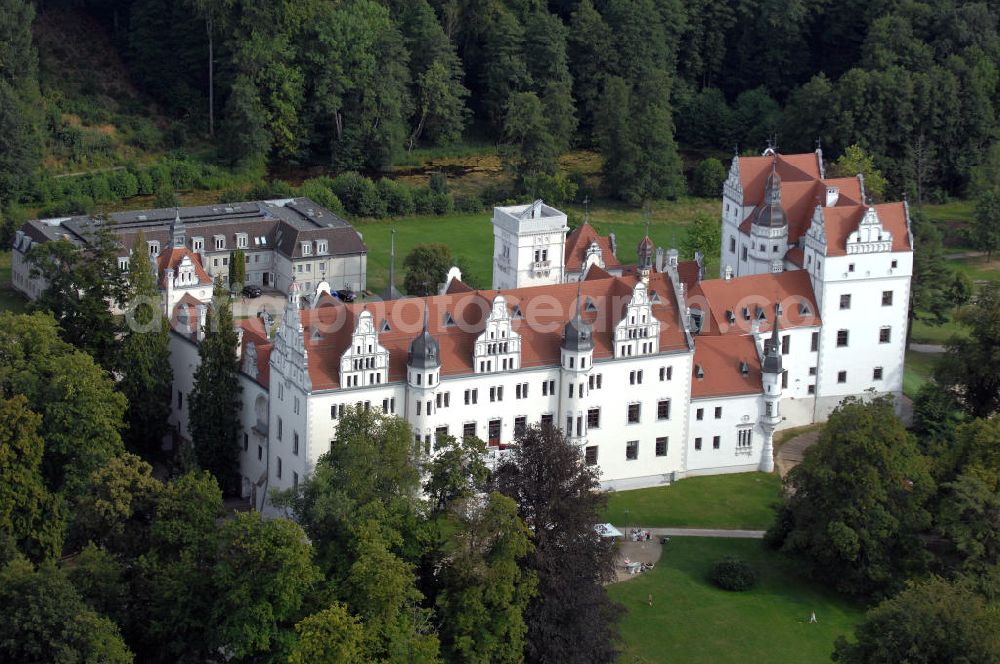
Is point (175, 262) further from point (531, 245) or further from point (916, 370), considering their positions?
point (916, 370)

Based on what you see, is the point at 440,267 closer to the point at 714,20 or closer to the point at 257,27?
the point at 257,27

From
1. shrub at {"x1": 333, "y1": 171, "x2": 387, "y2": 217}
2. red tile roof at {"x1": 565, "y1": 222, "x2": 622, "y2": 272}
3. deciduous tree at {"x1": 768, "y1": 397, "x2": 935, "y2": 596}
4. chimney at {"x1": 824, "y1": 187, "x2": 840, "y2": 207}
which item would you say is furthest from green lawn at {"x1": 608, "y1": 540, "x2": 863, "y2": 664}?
shrub at {"x1": 333, "y1": 171, "x2": 387, "y2": 217}

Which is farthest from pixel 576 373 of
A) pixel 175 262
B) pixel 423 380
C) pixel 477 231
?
pixel 477 231

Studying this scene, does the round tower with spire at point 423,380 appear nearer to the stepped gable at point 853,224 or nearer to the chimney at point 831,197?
the stepped gable at point 853,224

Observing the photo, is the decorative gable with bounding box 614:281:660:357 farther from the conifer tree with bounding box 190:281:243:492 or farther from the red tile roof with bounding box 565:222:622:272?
the conifer tree with bounding box 190:281:243:492

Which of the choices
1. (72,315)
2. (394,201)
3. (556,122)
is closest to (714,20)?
(556,122)
